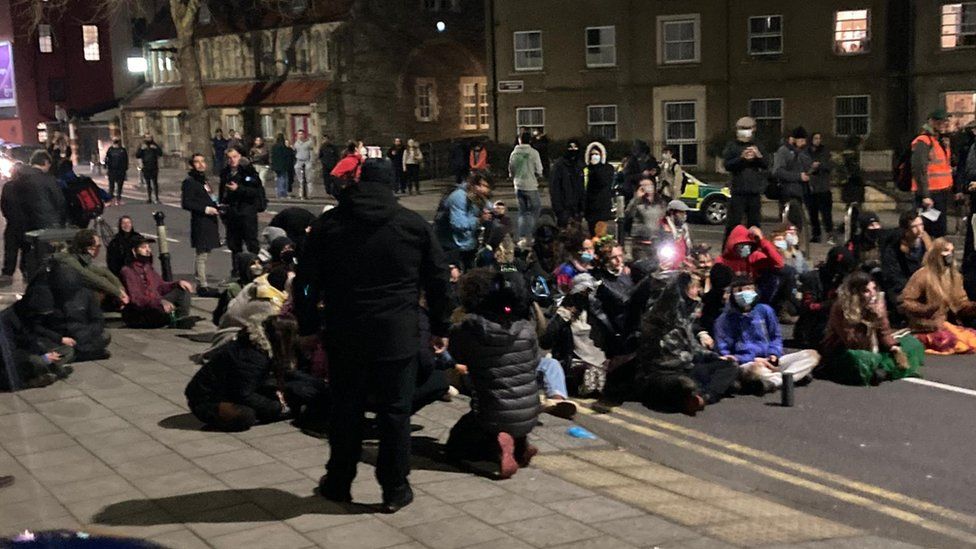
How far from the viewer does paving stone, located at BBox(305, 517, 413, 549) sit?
640 cm

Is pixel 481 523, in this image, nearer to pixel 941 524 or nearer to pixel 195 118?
pixel 941 524

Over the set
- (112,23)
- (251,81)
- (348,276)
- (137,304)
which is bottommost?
(137,304)

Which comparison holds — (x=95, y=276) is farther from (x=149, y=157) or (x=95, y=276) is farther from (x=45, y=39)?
(x=45, y=39)

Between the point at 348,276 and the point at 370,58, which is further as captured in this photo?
the point at 370,58

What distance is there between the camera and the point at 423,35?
46.3 meters

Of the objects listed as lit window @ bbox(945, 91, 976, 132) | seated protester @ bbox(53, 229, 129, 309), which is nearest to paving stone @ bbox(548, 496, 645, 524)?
seated protester @ bbox(53, 229, 129, 309)

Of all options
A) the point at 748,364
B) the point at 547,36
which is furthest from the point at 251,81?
the point at 748,364

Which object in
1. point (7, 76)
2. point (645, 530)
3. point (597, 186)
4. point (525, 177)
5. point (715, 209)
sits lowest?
point (645, 530)

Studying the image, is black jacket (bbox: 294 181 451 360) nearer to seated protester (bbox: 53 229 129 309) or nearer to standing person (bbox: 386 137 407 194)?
seated protester (bbox: 53 229 129 309)

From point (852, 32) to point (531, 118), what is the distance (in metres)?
11.0

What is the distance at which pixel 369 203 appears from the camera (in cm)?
677

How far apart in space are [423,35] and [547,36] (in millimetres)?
7569

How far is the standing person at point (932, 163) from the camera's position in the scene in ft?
54.3

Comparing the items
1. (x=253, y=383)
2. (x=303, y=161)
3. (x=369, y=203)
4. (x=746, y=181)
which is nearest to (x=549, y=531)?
(x=369, y=203)
